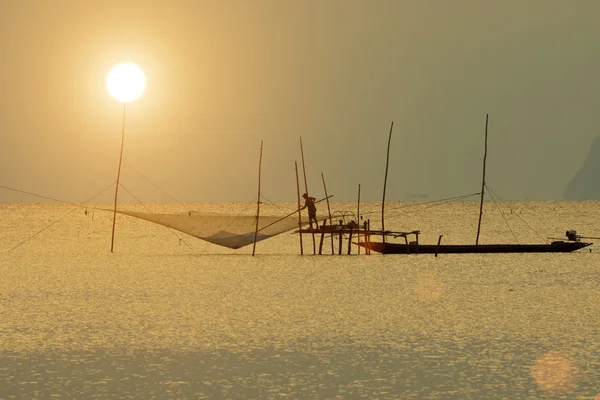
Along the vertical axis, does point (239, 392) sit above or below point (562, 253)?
below

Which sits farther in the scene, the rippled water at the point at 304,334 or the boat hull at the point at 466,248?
the boat hull at the point at 466,248

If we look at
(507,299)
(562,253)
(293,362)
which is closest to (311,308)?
(507,299)

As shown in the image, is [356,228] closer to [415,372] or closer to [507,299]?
[507,299]

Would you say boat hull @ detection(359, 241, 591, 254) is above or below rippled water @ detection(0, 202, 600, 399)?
above

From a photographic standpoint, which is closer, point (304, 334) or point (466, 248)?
point (304, 334)

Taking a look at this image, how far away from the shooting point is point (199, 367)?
31.7 ft

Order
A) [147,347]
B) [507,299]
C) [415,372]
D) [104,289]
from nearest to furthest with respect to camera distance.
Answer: [415,372] → [147,347] → [507,299] → [104,289]

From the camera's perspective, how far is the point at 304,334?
12.0 metres

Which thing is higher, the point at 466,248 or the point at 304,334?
the point at 466,248

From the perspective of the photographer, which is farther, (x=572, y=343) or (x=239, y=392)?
(x=572, y=343)

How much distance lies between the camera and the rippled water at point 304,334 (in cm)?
884

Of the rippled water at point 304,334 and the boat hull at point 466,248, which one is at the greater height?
the boat hull at point 466,248

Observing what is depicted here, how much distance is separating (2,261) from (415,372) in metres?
21.3

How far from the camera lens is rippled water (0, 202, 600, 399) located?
884 cm
